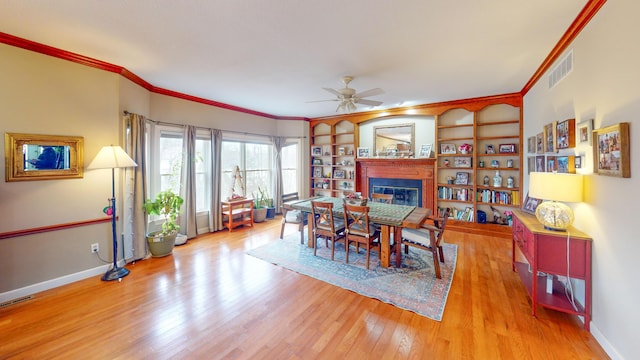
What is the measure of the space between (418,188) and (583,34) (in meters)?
3.67

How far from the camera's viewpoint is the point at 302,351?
6.26 ft

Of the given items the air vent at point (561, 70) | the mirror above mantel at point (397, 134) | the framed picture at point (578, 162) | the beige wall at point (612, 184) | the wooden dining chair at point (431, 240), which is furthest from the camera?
the mirror above mantel at point (397, 134)

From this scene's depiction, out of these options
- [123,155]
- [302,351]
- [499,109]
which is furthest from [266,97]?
[499,109]

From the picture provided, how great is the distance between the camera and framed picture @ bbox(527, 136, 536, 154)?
364cm

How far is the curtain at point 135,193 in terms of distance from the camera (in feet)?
11.4

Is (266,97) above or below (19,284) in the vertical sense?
above

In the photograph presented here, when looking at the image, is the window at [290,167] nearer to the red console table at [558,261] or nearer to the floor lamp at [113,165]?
the floor lamp at [113,165]

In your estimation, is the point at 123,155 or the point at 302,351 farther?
the point at 123,155

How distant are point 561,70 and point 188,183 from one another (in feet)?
18.3

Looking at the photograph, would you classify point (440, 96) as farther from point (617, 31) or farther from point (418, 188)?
point (617, 31)

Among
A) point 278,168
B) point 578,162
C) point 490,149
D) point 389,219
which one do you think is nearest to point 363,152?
point 278,168

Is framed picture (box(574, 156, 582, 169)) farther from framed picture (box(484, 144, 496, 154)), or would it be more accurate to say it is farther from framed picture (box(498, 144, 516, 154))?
framed picture (box(484, 144, 496, 154))

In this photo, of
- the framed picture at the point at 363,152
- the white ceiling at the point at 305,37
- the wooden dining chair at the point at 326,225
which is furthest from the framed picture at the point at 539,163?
the framed picture at the point at 363,152

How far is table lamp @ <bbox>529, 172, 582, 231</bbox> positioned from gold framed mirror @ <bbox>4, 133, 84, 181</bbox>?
4922 mm
